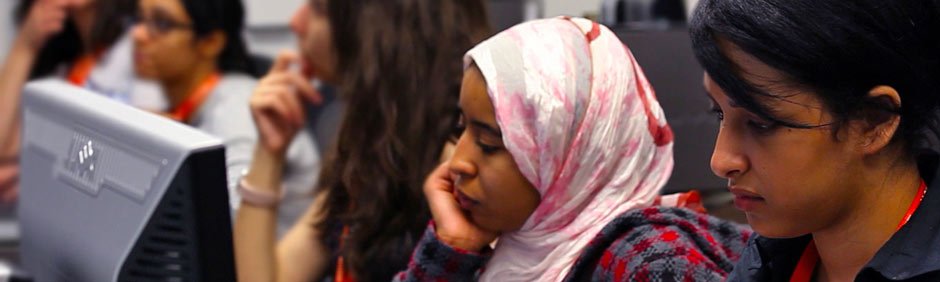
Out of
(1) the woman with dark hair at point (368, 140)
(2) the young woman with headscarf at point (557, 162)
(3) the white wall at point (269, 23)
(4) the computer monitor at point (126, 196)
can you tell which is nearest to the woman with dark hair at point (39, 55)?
(3) the white wall at point (269, 23)

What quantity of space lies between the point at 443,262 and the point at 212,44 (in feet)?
5.08

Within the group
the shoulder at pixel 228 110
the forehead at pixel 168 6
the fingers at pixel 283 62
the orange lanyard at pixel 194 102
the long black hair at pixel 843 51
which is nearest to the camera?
the long black hair at pixel 843 51

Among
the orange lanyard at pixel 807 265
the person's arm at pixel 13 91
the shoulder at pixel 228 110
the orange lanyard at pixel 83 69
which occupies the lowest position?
the person's arm at pixel 13 91

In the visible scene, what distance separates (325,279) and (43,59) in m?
1.60

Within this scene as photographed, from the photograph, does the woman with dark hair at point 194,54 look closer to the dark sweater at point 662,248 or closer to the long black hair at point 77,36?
the long black hair at point 77,36

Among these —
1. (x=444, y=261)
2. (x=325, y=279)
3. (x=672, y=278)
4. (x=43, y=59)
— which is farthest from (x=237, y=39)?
(x=672, y=278)

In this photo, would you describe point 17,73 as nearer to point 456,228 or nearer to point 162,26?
point 162,26

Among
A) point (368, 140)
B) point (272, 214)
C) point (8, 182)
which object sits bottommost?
point (8, 182)

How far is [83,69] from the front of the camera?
3244mm

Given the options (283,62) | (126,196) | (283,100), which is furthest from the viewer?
(283,62)

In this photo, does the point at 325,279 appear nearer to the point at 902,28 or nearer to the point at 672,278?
the point at 672,278

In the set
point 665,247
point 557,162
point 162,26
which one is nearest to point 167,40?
point 162,26

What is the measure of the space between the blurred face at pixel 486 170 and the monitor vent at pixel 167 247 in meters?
0.34

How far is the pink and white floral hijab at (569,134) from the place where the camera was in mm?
1420
